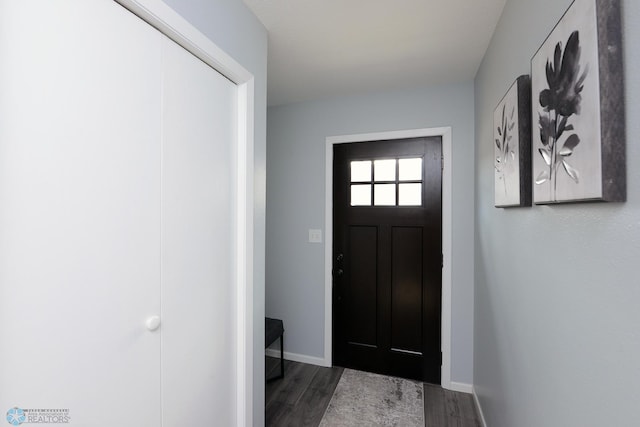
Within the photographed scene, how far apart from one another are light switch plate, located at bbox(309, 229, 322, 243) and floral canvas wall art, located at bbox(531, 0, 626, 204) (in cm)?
191

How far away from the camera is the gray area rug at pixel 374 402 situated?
6.45 ft

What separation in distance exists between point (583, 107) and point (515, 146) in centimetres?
51

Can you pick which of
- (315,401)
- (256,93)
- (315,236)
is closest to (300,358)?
(315,401)

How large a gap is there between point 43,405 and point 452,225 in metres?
2.44

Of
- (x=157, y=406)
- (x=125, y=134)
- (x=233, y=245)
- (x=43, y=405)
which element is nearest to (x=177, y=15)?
(x=125, y=134)

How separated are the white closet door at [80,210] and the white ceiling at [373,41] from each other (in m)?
0.91

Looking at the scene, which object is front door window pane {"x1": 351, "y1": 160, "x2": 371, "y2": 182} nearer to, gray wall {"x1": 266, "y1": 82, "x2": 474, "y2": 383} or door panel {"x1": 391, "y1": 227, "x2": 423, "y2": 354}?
gray wall {"x1": 266, "y1": 82, "x2": 474, "y2": 383}

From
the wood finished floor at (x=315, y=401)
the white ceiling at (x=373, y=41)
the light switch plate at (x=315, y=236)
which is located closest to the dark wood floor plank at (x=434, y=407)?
the wood finished floor at (x=315, y=401)

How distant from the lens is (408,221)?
2.46 metres

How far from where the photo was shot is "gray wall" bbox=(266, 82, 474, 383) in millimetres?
2318

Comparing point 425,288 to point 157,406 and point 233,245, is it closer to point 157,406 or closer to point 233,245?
point 233,245

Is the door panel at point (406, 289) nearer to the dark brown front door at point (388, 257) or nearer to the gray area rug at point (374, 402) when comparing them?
the dark brown front door at point (388, 257)

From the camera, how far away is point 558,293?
0.89m

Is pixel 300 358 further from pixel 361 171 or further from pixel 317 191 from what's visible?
pixel 361 171
